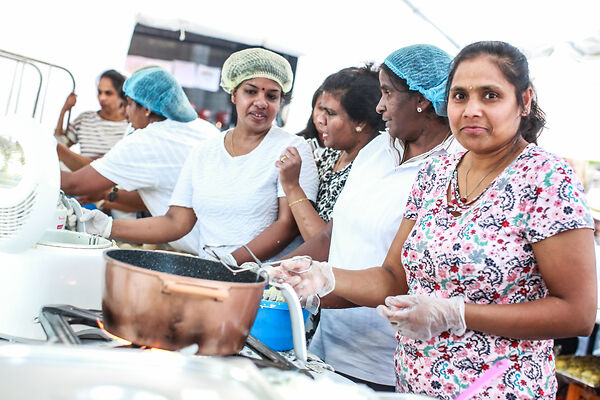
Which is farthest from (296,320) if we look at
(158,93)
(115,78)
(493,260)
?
(115,78)

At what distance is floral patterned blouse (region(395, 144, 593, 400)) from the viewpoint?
1.19 m

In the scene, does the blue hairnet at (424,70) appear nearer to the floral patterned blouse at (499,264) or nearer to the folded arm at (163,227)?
the floral patterned blouse at (499,264)

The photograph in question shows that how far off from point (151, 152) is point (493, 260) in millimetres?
1996

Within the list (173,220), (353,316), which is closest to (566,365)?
(353,316)

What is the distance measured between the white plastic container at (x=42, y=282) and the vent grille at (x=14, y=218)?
0.18 ft

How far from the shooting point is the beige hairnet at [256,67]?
2.35m

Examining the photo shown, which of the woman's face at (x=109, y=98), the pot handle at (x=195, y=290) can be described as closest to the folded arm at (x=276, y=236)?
the pot handle at (x=195, y=290)

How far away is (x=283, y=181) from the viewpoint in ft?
7.28

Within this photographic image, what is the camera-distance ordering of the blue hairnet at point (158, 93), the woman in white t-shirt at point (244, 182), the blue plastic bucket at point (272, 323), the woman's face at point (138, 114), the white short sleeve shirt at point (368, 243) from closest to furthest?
1. the blue plastic bucket at point (272, 323)
2. the white short sleeve shirt at point (368, 243)
3. the woman in white t-shirt at point (244, 182)
4. the blue hairnet at point (158, 93)
5. the woman's face at point (138, 114)

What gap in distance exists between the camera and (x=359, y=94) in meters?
2.30

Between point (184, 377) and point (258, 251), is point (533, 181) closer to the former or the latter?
point (184, 377)

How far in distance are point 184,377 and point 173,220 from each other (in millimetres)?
1860

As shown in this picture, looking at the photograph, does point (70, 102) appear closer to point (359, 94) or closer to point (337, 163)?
point (337, 163)

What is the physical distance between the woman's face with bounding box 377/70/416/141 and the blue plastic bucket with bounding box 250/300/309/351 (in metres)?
0.70
